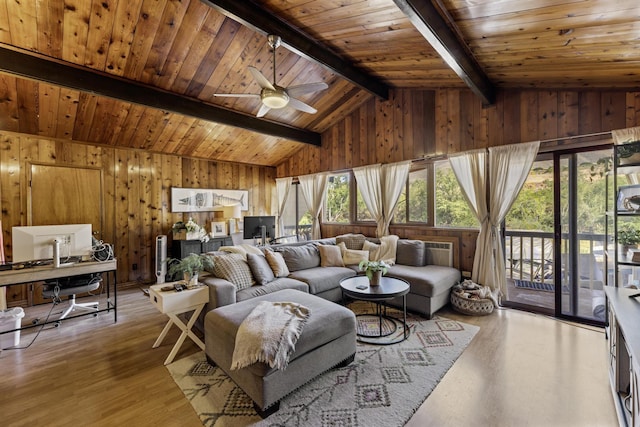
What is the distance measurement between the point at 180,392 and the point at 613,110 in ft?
16.4

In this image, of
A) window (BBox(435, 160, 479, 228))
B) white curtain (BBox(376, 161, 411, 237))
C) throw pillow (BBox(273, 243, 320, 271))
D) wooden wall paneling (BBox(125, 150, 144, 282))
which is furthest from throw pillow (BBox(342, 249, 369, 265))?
wooden wall paneling (BBox(125, 150, 144, 282))

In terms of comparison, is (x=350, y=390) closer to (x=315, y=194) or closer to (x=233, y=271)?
(x=233, y=271)

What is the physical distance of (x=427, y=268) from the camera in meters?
3.91

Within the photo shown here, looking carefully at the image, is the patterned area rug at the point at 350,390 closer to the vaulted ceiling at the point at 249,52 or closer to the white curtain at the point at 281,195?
the vaulted ceiling at the point at 249,52

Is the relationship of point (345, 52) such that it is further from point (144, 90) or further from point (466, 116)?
point (144, 90)

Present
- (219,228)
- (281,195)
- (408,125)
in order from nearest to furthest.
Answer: (408,125) → (219,228) → (281,195)

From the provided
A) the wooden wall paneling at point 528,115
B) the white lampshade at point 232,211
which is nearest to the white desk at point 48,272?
the white lampshade at point 232,211

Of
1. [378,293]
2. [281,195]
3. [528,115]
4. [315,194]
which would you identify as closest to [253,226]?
[315,194]

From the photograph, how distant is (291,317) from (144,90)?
11.9 ft

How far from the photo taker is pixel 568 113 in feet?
10.5

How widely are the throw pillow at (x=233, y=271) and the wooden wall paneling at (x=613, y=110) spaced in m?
4.31

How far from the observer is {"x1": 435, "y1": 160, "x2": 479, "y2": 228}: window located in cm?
419

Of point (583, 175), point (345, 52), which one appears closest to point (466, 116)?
point (583, 175)

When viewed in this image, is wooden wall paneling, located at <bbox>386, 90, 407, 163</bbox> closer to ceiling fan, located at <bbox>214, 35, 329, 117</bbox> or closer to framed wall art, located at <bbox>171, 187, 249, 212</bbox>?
ceiling fan, located at <bbox>214, 35, 329, 117</bbox>
